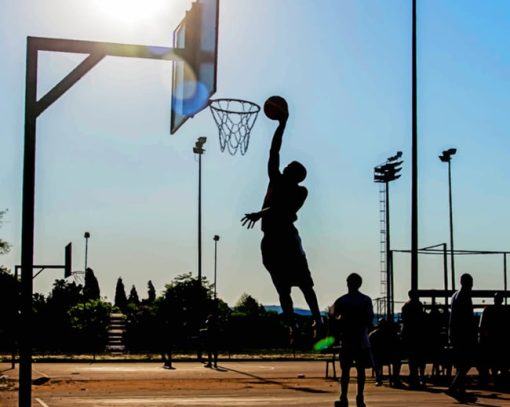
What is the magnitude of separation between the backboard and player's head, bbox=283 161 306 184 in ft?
8.87

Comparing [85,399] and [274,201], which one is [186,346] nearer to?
[85,399]

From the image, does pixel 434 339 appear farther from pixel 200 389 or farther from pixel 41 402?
pixel 41 402

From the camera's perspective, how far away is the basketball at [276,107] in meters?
4.75

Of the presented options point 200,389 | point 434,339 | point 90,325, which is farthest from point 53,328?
point 434,339

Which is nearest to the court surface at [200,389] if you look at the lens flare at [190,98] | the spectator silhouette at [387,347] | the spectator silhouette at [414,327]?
the spectator silhouette at [387,347]

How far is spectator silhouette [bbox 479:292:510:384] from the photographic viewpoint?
712 inches

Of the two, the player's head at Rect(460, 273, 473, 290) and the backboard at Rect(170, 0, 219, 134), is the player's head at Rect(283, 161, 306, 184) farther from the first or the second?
the player's head at Rect(460, 273, 473, 290)

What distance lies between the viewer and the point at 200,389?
19.6m

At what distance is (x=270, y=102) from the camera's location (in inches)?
188

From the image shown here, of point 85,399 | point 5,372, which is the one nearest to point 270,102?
point 85,399

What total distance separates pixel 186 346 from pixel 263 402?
2840cm

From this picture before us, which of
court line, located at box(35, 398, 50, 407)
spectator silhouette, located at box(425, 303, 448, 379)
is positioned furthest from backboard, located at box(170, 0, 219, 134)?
spectator silhouette, located at box(425, 303, 448, 379)

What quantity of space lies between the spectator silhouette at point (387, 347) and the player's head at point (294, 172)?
1564cm

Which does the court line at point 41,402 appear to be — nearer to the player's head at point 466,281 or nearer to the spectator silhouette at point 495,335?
the player's head at point 466,281
